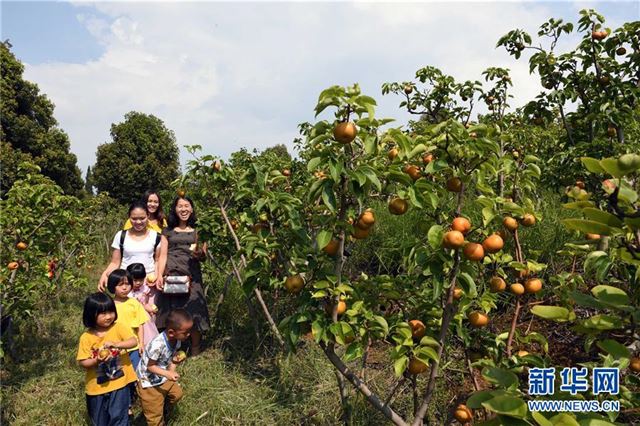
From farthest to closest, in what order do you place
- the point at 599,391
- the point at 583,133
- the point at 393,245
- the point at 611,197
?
the point at 393,245 < the point at 583,133 < the point at 599,391 < the point at 611,197

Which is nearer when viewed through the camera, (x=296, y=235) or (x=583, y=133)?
(x=296, y=235)

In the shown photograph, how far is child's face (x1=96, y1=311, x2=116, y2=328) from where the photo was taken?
2451mm

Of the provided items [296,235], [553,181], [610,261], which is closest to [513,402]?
[610,261]

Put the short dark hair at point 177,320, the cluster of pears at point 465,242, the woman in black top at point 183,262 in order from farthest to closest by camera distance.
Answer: the woman in black top at point 183,262 → the short dark hair at point 177,320 → the cluster of pears at point 465,242

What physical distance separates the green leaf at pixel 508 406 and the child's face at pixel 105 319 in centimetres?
226

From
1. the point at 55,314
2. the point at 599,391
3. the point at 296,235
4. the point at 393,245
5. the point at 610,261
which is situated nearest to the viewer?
the point at 599,391

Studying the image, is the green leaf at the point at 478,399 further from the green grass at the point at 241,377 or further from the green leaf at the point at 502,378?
the green grass at the point at 241,377

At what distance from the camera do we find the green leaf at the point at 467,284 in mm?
1638

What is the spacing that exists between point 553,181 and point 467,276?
7.04ft

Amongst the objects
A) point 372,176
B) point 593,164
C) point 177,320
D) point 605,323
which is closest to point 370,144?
point 372,176

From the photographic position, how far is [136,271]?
3217 mm

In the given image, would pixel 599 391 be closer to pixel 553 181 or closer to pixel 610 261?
pixel 610 261

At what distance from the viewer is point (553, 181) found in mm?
3314

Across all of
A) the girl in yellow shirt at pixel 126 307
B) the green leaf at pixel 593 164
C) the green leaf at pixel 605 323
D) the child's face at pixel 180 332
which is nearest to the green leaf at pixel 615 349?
the green leaf at pixel 605 323
